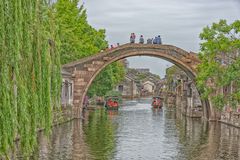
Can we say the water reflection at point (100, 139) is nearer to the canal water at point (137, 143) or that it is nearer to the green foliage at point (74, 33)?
the canal water at point (137, 143)

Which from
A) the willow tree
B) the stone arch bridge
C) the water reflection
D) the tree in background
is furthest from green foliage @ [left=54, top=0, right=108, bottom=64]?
the willow tree

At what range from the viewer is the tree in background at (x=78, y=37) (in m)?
45.1

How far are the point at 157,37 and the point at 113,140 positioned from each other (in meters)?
21.0

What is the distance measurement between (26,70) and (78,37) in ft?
127

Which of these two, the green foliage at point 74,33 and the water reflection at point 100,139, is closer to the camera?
the water reflection at point 100,139

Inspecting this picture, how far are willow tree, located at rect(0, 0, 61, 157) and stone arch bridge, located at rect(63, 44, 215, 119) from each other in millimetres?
31616

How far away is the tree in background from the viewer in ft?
148

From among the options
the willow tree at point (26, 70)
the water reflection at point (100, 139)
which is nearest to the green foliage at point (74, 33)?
the water reflection at point (100, 139)

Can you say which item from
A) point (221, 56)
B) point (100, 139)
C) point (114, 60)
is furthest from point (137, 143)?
point (114, 60)

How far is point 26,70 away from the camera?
1191cm

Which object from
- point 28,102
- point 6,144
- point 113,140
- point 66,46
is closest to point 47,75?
point 28,102

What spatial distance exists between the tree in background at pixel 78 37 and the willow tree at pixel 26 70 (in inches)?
1114

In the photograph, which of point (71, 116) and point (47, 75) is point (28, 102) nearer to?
point (47, 75)

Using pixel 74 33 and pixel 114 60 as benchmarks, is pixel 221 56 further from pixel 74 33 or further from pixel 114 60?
pixel 74 33
